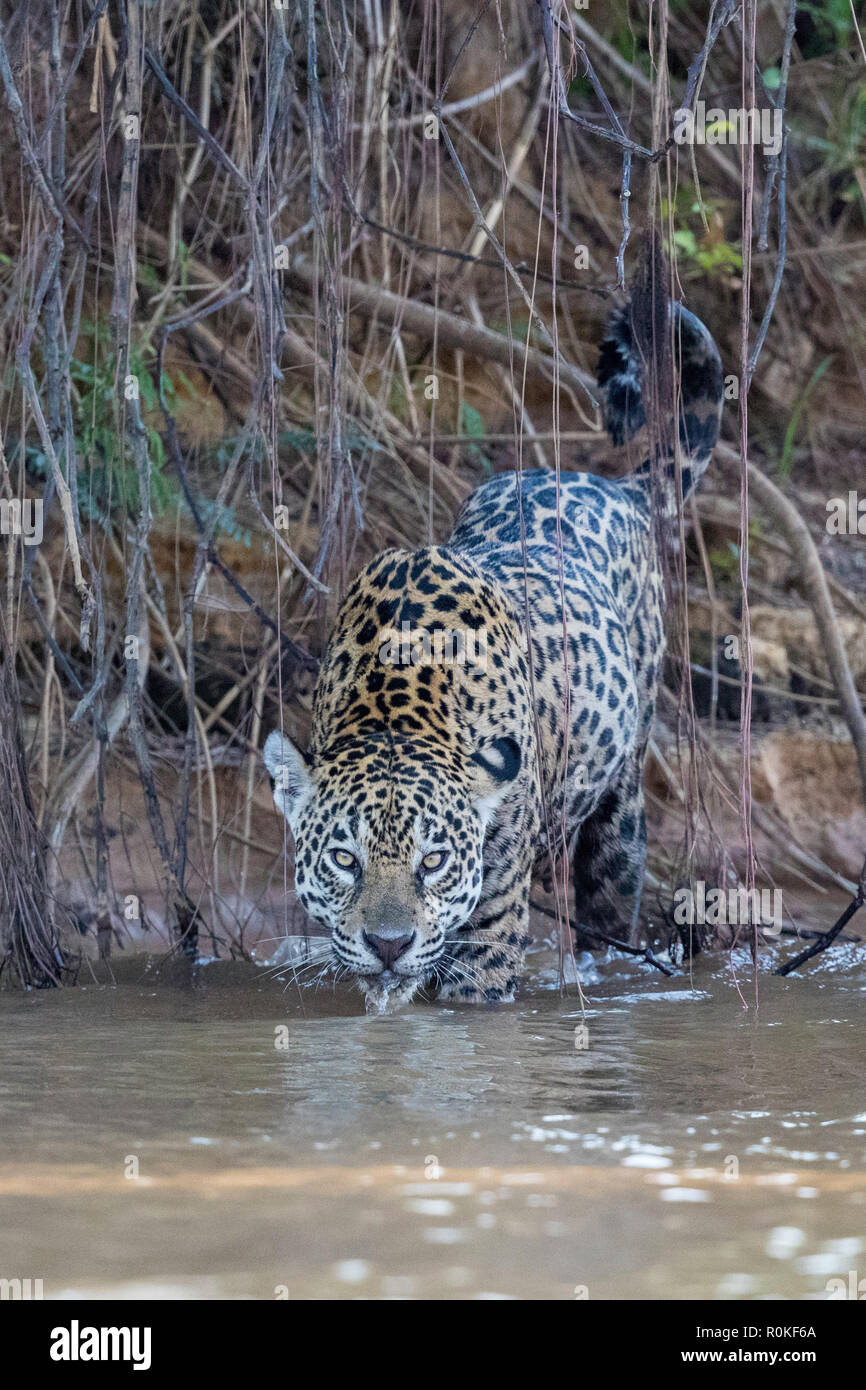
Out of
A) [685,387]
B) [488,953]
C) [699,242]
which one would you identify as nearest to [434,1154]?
[488,953]

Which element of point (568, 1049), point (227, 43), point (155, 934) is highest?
point (227, 43)

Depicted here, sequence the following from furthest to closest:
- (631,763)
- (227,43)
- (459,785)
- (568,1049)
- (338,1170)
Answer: (227,43) → (631,763) → (459,785) → (568,1049) → (338,1170)

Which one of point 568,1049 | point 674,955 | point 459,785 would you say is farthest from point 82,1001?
point 674,955

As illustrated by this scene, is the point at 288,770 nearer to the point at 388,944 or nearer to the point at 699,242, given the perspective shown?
the point at 388,944

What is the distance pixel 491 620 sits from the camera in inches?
164

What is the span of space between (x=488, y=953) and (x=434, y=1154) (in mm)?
1596

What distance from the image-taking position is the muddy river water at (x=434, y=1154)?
187cm

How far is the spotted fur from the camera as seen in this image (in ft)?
12.1

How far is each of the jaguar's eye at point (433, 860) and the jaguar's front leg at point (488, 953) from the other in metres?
0.25

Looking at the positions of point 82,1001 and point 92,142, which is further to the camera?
point 92,142

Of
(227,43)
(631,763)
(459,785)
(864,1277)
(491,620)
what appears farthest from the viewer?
(227,43)

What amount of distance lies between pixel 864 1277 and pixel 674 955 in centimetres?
287

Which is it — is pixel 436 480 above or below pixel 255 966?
above

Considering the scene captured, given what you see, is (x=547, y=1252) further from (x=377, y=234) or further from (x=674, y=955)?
(x=377, y=234)
